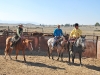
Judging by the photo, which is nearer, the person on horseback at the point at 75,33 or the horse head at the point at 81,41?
the horse head at the point at 81,41

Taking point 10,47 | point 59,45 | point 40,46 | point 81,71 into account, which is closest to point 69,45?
point 59,45

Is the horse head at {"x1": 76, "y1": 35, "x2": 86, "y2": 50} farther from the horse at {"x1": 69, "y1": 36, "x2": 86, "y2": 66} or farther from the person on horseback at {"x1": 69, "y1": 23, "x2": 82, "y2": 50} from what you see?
the person on horseback at {"x1": 69, "y1": 23, "x2": 82, "y2": 50}

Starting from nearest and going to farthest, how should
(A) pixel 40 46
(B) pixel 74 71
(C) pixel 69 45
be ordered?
(B) pixel 74 71 → (C) pixel 69 45 → (A) pixel 40 46

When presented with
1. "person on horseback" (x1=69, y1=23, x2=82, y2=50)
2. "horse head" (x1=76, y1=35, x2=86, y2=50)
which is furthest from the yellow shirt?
"horse head" (x1=76, y1=35, x2=86, y2=50)

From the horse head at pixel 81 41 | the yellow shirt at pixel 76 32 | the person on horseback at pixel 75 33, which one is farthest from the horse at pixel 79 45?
the yellow shirt at pixel 76 32

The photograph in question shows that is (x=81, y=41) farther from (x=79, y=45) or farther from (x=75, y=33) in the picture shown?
(x=75, y=33)

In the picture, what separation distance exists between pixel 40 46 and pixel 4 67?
6.27 m

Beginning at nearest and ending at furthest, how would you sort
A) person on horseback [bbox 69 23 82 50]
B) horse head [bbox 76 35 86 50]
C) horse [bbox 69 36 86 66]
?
horse head [bbox 76 35 86 50] → horse [bbox 69 36 86 66] → person on horseback [bbox 69 23 82 50]

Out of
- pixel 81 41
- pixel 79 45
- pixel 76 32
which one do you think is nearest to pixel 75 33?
pixel 76 32

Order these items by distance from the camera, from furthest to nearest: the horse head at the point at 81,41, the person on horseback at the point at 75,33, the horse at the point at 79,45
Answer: the person on horseback at the point at 75,33 → the horse at the point at 79,45 → the horse head at the point at 81,41

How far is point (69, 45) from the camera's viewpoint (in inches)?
472

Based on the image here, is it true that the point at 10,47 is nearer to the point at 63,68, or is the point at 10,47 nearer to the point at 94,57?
the point at 63,68

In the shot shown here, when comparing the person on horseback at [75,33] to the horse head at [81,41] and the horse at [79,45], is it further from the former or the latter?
the horse head at [81,41]

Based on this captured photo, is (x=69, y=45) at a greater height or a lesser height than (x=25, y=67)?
greater
